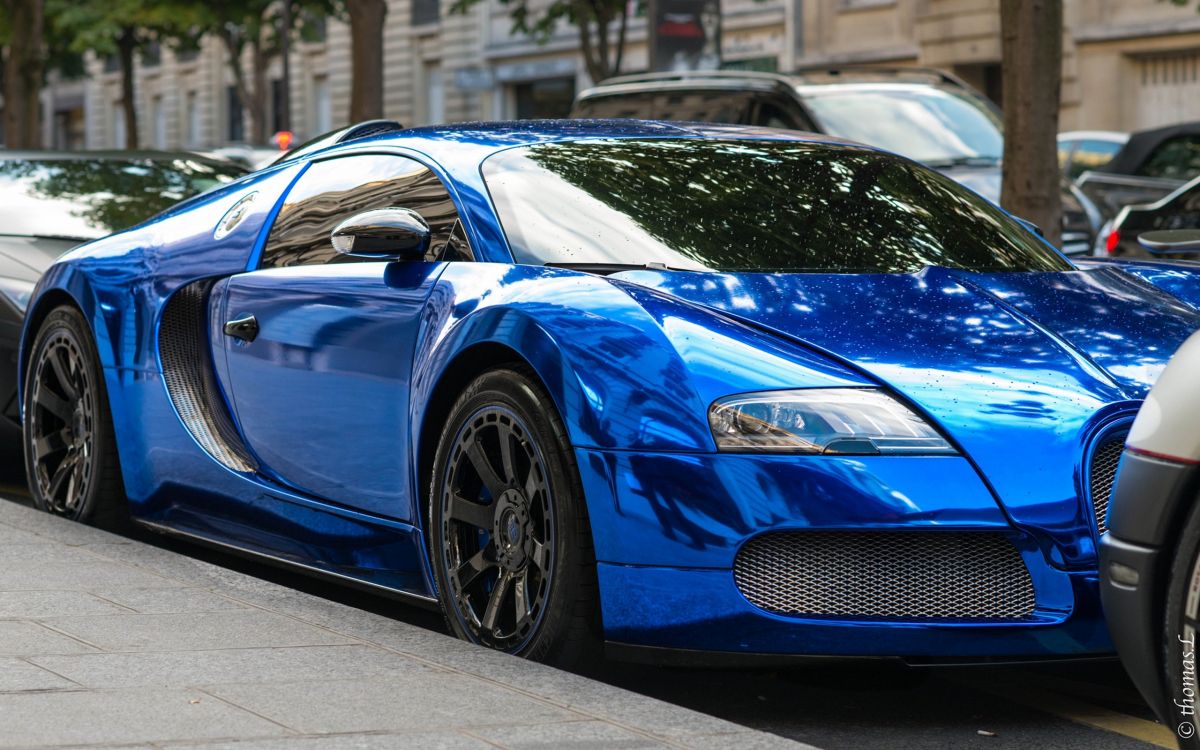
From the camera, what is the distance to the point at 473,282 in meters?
4.80

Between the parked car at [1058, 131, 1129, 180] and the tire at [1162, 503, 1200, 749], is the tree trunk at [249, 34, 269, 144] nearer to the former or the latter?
the parked car at [1058, 131, 1129, 180]

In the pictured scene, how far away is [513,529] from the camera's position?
4488 millimetres

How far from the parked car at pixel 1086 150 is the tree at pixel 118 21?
1839cm

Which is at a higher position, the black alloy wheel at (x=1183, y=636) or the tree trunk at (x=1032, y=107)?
the tree trunk at (x=1032, y=107)

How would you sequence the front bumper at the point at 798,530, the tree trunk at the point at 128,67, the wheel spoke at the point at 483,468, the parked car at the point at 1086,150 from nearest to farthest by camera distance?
the front bumper at the point at 798,530, the wheel spoke at the point at 483,468, the parked car at the point at 1086,150, the tree trunk at the point at 128,67

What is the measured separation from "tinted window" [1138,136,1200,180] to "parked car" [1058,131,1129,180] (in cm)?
325

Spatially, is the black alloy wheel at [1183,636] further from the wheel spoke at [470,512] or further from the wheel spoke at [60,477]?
the wheel spoke at [60,477]

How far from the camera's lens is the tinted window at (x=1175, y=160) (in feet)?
56.9

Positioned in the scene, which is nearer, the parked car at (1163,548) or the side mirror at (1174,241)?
the parked car at (1163,548)

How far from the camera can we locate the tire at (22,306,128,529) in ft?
20.9

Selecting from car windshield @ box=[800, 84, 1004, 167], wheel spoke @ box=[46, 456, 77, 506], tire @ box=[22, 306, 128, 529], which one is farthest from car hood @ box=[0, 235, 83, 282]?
car windshield @ box=[800, 84, 1004, 167]

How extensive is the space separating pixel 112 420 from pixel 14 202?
90.8 inches

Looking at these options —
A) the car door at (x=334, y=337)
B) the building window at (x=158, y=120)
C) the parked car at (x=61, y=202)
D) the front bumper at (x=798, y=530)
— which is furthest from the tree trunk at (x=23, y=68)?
the building window at (x=158, y=120)

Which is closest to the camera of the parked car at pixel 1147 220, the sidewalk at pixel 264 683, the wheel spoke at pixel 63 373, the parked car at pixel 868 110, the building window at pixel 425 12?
the sidewalk at pixel 264 683
